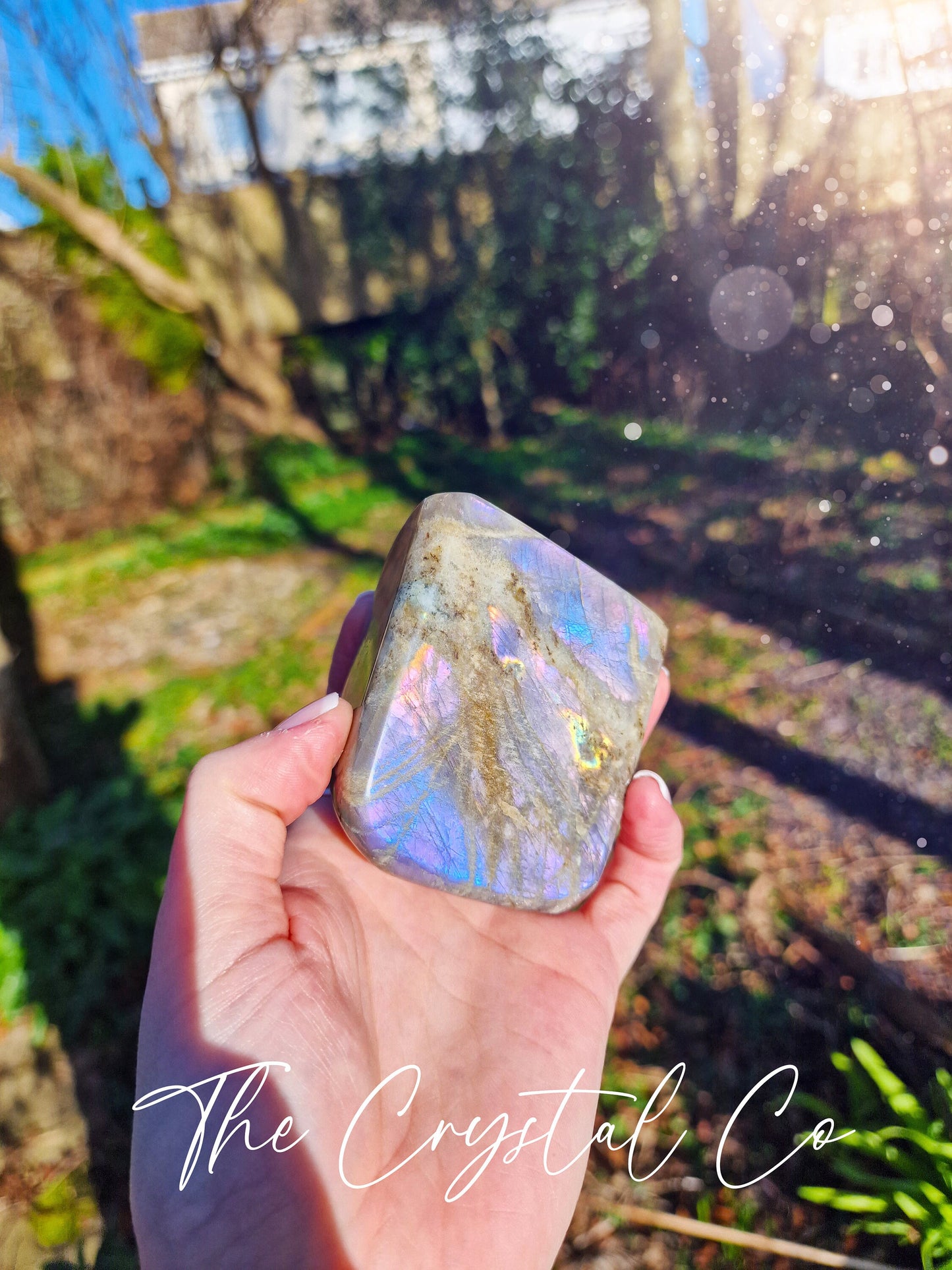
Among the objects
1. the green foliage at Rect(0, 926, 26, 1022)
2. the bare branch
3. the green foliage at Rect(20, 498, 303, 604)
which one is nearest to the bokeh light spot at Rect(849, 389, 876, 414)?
the green foliage at Rect(0, 926, 26, 1022)

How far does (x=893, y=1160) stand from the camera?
1.77m

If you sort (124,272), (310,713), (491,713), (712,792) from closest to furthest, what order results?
(310,713) → (491,713) → (712,792) → (124,272)

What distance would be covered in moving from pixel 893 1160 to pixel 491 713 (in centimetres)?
149

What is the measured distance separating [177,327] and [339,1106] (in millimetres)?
7716

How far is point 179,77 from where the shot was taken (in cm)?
732

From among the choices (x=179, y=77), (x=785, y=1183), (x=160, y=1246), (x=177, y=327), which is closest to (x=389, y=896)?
(x=160, y=1246)

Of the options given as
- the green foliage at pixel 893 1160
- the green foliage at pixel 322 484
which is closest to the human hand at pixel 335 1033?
the green foliage at pixel 893 1160

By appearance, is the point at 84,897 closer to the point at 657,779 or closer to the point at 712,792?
the point at 657,779

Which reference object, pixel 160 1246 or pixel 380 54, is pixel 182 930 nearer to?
pixel 160 1246

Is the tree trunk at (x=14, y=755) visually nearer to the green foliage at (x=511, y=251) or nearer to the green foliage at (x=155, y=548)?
the green foliage at (x=155, y=548)

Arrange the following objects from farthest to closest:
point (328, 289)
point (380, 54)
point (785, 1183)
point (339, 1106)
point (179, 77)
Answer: point (328, 289), point (179, 77), point (380, 54), point (785, 1183), point (339, 1106)

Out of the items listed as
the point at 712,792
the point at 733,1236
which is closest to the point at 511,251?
the point at 712,792

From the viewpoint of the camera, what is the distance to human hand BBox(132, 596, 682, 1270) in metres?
1.14

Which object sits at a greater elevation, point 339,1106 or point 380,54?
point 380,54
